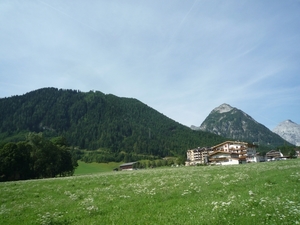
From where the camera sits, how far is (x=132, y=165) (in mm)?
190125

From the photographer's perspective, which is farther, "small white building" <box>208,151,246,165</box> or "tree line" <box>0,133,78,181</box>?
"small white building" <box>208,151,246,165</box>

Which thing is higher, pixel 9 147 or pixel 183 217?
pixel 9 147

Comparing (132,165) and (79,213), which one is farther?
(132,165)

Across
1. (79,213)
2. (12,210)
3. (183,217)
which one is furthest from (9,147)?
(183,217)

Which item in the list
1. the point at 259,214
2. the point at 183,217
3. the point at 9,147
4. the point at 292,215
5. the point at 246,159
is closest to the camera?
the point at 292,215

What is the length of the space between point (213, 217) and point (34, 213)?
467 inches

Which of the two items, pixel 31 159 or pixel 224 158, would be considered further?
pixel 224 158

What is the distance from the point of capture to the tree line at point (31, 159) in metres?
73.9

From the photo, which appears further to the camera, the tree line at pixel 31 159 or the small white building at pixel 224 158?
the small white building at pixel 224 158

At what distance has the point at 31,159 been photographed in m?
80.7

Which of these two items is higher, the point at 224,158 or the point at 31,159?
the point at 31,159

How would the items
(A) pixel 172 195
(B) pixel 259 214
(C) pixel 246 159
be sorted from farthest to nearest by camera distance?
(C) pixel 246 159 < (A) pixel 172 195 < (B) pixel 259 214

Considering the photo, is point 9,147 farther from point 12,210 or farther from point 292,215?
point 292,215

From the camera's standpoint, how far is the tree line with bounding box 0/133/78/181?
242 feet
